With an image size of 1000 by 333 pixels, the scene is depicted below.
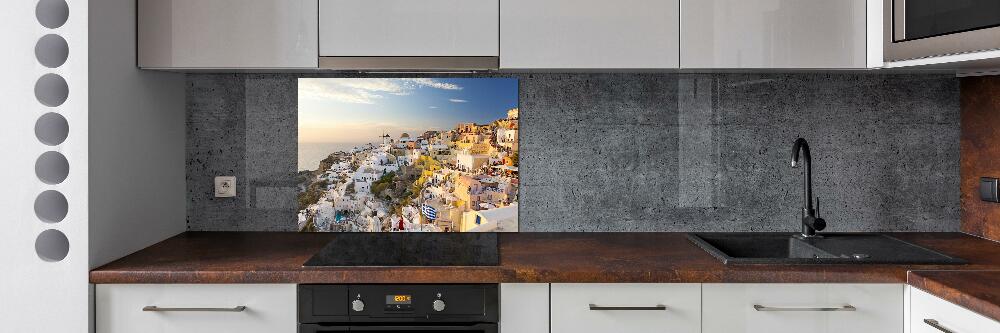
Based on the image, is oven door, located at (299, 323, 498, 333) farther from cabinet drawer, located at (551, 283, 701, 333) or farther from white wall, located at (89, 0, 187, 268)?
white wall, located at (89, 0, 187, 268)

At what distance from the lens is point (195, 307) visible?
184 centimetres

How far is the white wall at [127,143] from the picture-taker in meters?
1.88

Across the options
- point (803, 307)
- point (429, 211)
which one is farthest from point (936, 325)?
point (429, 211)

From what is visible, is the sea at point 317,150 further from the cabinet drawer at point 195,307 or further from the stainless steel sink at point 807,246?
the stainless steel sink at point 807,246

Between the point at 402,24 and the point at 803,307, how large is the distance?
54.1 inches

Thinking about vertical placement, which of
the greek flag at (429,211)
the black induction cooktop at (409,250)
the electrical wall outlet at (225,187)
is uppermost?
the electrical wall outlet at (225,187)

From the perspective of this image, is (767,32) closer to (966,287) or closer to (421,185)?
(966,287)

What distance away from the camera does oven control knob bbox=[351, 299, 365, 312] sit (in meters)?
1.82

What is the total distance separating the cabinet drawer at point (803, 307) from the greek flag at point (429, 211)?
1019 millimetres

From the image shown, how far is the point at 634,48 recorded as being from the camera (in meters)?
2.11

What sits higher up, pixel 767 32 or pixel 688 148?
pixel 767 32

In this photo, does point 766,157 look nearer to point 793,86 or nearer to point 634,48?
point 793,86
